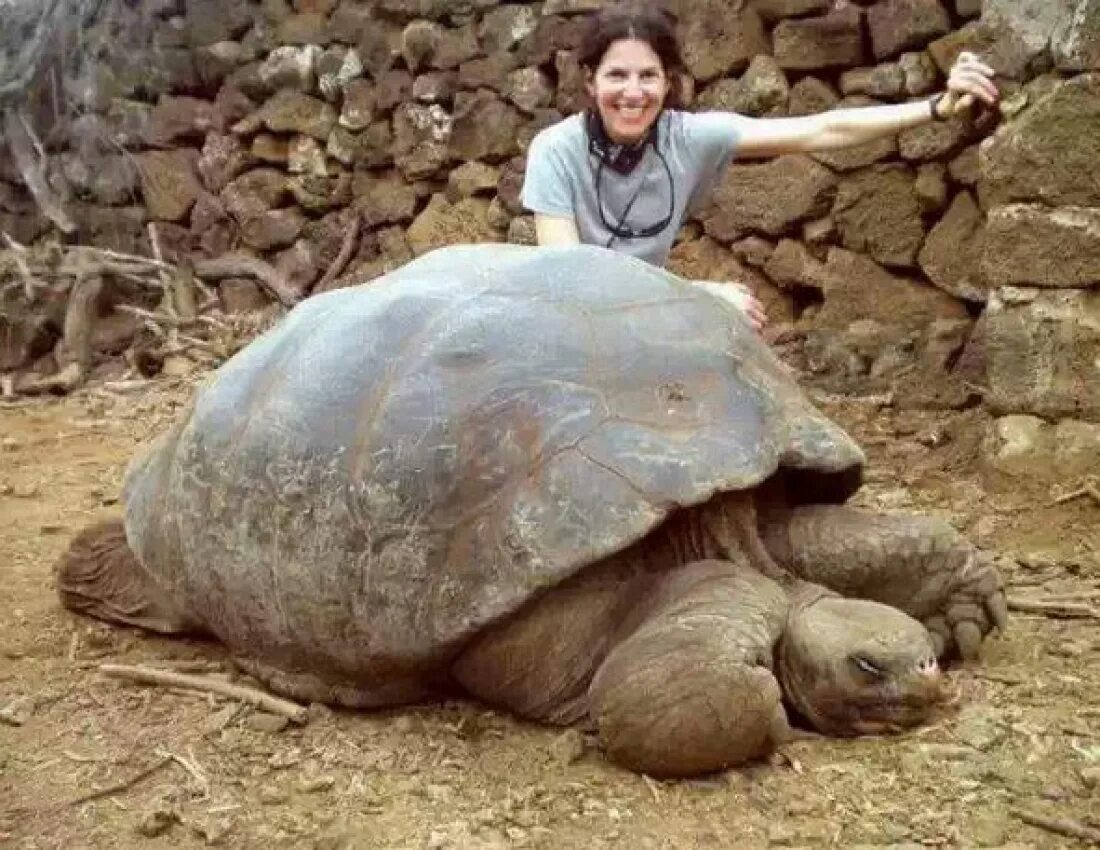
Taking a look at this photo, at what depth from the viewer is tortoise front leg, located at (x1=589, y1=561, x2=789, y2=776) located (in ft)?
6.76

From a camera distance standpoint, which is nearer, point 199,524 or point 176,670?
point 199,524

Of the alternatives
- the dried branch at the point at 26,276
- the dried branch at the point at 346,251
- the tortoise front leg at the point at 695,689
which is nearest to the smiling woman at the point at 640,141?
the tortoise front leg at the point at 695,689

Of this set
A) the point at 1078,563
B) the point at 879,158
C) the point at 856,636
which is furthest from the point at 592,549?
the point at 879,158

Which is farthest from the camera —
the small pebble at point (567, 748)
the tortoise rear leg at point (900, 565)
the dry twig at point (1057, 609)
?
the dry twig at point (1057, 609)

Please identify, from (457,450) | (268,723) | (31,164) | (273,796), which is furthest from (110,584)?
(31,164)

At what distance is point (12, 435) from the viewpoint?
5.42 meters

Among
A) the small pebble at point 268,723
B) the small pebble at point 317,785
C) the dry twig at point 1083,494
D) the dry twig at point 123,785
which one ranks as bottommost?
the dry twig at point 123,785

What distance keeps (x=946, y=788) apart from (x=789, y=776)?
0.24 m

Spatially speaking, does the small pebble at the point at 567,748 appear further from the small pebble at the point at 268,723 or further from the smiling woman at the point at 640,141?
the smiling woman at the point at 640,141

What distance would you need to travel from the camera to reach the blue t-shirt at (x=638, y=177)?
3.57 m

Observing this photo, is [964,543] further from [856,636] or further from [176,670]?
[176,670]

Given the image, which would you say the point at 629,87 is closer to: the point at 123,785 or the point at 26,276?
the point at 123,785

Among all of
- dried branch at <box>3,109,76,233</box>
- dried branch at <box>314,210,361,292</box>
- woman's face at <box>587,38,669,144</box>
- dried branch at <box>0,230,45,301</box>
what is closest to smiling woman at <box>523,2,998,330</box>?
woman's face at <box>587,38,669,144</box>

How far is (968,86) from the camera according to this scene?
3.34 meters
